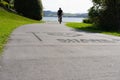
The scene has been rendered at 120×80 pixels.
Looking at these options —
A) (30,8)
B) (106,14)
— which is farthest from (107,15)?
(30,8)

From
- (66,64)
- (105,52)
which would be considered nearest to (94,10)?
(105,52)

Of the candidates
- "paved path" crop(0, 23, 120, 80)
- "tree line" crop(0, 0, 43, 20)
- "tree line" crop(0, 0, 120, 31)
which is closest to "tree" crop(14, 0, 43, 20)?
"tree line" crop(0, 0, 43, 20)

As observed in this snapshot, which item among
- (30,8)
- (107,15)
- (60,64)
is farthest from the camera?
(30,8)

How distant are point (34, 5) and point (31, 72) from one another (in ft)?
139

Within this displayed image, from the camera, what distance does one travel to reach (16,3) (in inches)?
2009

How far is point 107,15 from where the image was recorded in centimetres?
2833

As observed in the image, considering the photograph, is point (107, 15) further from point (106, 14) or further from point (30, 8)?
point (30, 8)

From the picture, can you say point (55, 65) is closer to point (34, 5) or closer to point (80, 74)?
point (80, 74)

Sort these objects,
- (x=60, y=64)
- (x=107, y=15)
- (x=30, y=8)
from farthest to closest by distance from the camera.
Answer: (x=30, y=8) → (x=107, y=15) → (x=60, y=64)

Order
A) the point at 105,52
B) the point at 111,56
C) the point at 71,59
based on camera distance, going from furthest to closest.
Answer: the point at 105,52 < the point at 111,56 < the point at 71,59

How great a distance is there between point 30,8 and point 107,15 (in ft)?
76.1

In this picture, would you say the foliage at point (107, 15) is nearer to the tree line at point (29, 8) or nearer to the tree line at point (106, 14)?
the tree line at point (106, 14)

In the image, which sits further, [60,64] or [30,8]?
[30,8]

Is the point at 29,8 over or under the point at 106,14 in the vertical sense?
under
